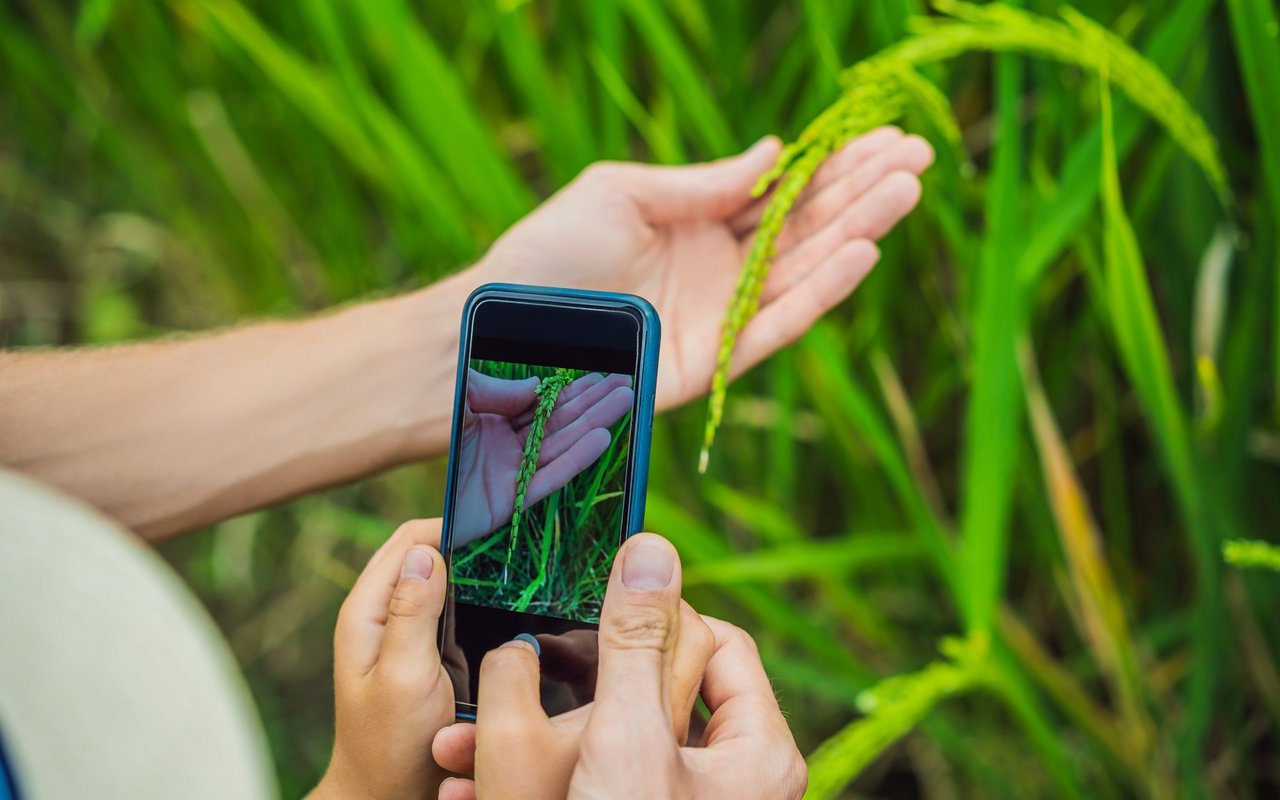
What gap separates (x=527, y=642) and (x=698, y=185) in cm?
26

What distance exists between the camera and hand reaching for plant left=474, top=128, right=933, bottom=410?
467 mm

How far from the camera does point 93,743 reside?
0.32m

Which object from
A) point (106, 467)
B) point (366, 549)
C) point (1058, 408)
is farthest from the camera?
point (366, 549)

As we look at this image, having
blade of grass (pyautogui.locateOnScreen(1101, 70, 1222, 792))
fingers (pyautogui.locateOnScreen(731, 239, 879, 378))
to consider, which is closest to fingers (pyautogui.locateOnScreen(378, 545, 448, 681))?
fingers (pyautogui.locateOnScreen(731, 239, 879, 378))

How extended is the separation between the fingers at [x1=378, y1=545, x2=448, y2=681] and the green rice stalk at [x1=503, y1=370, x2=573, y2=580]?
0.09 ft

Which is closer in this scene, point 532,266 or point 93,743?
point 93,743

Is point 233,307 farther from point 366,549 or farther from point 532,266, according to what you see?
point 532,266

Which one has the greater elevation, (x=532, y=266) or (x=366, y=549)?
(x=532, y=266)

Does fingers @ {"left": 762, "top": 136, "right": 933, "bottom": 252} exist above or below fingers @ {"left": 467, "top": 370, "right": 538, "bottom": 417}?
above

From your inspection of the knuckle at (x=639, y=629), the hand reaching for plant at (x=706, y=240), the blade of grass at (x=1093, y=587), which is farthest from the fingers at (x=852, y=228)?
the knuckle at (x=639, y=629)

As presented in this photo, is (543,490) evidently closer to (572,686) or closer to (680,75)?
(572,686)

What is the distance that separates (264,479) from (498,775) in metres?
0.24

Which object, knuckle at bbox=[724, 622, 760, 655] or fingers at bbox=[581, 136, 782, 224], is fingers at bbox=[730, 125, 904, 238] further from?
knuckle at bbox=[724, 622, 760, 655]

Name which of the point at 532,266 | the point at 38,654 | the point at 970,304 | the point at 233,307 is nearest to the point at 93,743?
the point at 38,654
